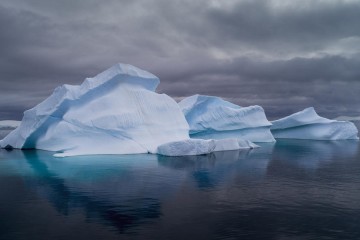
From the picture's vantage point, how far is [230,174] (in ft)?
49.3

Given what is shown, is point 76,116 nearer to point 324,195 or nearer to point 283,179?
point 283,179

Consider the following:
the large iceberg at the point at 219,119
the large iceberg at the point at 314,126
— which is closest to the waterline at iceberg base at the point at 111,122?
the large iceberg at the point at 219,119

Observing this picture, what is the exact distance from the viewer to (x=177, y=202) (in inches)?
396

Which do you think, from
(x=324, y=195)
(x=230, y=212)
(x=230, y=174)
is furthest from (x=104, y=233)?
(x=230, y=174)

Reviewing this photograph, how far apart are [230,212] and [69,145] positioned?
1539 cm

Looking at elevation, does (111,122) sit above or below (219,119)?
below

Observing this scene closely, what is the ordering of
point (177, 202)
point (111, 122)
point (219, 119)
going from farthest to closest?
1. point (219, 119)
2. point (111, 122)
3. point (177, 202)

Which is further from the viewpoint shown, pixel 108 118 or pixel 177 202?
pixel 108 118

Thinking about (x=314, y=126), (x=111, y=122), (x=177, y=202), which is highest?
(x=314, y=126)

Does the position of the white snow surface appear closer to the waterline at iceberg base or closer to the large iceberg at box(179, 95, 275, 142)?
the waterline at iceberg base

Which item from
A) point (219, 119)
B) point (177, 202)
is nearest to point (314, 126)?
point (219, 119)

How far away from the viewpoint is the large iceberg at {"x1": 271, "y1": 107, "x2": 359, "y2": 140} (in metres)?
40.1

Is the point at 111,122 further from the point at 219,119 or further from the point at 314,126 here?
the point at 314,126

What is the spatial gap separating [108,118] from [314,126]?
28.7 meters
